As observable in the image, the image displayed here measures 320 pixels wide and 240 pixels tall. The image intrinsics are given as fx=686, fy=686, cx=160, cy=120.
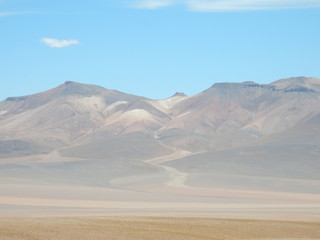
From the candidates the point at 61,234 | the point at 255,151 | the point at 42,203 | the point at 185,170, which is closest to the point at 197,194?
the point at 42,203

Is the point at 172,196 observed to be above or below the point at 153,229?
above

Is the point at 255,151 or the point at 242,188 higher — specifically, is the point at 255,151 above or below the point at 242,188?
above

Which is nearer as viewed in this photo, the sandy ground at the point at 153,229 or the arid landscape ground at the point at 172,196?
the sandy ground at the point at 153,229

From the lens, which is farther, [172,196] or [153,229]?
[172,196]

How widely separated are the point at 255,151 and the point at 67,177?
2075 inches

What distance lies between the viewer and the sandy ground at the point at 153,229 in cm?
3338

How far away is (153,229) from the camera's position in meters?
38.0

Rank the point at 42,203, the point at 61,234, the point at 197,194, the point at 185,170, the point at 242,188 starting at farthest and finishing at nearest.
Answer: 1. the point at 185,170
2. the point at 242,188
3. the point at 197,194
4. the point at 42,203
5. the point at 61,234

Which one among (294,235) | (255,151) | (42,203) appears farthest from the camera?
(255,151)

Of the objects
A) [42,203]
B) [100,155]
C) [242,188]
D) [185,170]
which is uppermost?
[100,155]

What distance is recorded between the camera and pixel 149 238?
113 ft

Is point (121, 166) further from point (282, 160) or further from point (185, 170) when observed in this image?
point (282, 160)

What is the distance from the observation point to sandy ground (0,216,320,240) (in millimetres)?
33375

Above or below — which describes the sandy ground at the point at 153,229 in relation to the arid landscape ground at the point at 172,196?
below
